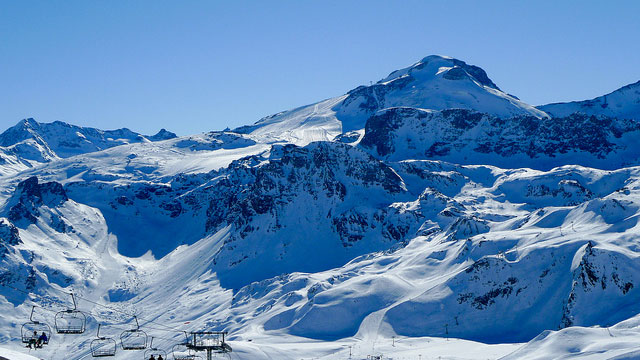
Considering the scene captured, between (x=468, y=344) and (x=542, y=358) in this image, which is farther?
(x=468, y=344)

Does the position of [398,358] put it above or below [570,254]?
below

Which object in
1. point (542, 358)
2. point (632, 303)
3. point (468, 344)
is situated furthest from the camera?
point (468, 344)

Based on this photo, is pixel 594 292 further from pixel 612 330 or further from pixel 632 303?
pixel 612 330

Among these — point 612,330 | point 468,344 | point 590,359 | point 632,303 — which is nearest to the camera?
point 590,359

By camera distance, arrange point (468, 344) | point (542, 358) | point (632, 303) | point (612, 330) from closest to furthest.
Result: point (542, 358), point (612, 330), point (632, 303), point (468, 344)

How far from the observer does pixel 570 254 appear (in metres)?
200

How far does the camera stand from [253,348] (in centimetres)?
19150

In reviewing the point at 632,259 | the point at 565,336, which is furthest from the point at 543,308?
the point at 565,336

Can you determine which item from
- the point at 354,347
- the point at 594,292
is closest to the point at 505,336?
the point at 594,292

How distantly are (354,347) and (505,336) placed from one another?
38.6 m

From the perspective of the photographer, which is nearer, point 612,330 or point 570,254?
point 612,330

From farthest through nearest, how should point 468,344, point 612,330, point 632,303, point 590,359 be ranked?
point 468,344
point 632,303
point 612,330
point 590,359

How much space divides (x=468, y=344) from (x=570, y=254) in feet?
123

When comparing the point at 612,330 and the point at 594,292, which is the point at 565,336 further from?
the point at 594,292
